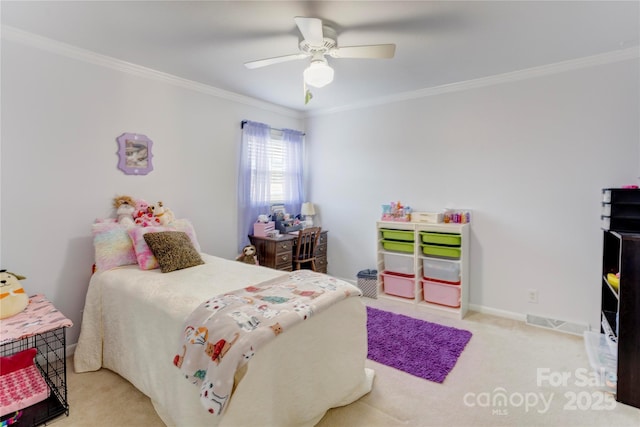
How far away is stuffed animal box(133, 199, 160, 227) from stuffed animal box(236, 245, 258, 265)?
3.27 ft

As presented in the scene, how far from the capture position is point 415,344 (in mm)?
2746

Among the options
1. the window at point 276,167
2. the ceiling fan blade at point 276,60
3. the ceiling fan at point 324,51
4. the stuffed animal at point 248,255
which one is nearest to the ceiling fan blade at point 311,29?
the ceiling fan at point 324,51

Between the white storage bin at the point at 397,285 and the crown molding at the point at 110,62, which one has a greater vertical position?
the crown molding at the point at 110,62

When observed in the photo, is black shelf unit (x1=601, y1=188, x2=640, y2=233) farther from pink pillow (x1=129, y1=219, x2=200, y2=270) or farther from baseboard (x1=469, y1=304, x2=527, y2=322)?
pink pillow (x1=129, y1=219, x2=200, y2=270)

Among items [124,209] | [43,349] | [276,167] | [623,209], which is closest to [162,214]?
[124,209]

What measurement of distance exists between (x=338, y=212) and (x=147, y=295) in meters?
2.95

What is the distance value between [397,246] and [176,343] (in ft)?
8.77

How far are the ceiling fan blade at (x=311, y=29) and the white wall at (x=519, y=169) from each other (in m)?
2.09

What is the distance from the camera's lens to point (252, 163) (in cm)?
403

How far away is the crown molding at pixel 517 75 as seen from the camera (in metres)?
2.68

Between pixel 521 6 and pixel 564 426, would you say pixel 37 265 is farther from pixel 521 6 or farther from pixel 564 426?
pixel 521 6

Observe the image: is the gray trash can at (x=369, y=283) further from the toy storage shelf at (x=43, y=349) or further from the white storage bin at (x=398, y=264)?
the toy storage shelf at (x=43, y=349)

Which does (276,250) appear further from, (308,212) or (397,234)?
(397,234)

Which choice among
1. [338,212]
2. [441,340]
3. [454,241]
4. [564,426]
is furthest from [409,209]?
[564,426]
